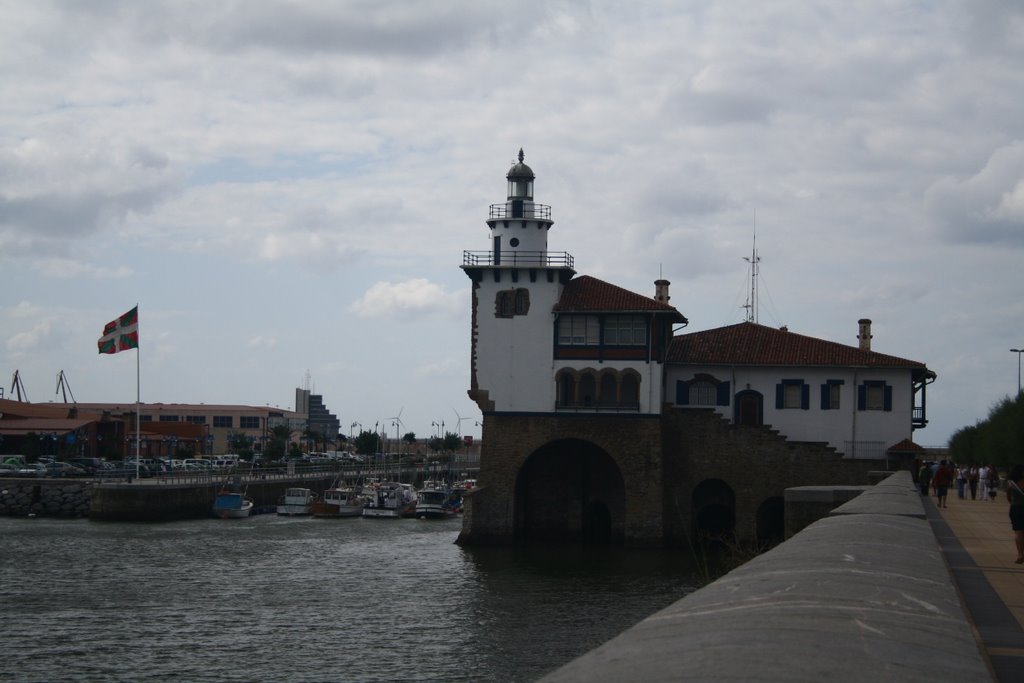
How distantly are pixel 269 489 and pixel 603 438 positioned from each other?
44839 mm

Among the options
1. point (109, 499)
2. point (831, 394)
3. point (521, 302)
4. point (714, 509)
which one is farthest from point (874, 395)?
point (109, 499)

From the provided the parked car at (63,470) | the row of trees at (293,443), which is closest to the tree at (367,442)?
the row of trees at (293,443)

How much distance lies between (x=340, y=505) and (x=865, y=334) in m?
37.3

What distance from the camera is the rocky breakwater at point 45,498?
79.8 m

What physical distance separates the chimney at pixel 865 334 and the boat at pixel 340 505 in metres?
36.3

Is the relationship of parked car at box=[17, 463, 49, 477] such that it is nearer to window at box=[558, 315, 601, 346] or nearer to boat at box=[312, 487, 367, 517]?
boat at box=[312, 487, 367, 517]

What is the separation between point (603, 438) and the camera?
176 ft

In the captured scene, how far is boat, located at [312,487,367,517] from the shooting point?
269ft

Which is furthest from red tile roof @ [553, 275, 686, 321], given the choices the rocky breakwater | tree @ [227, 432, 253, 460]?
tree @ [227, 432, 253, 460]

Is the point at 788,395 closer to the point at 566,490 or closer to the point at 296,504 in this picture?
the point at 566,490

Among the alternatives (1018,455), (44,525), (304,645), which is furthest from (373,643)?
(44,525)

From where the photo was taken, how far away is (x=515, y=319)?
55.4 metres

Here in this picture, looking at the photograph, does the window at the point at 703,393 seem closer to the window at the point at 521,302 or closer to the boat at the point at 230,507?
the window at the point at 521,302

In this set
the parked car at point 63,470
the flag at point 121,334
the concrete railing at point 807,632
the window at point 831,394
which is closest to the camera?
the concrete railing at point 807,632
